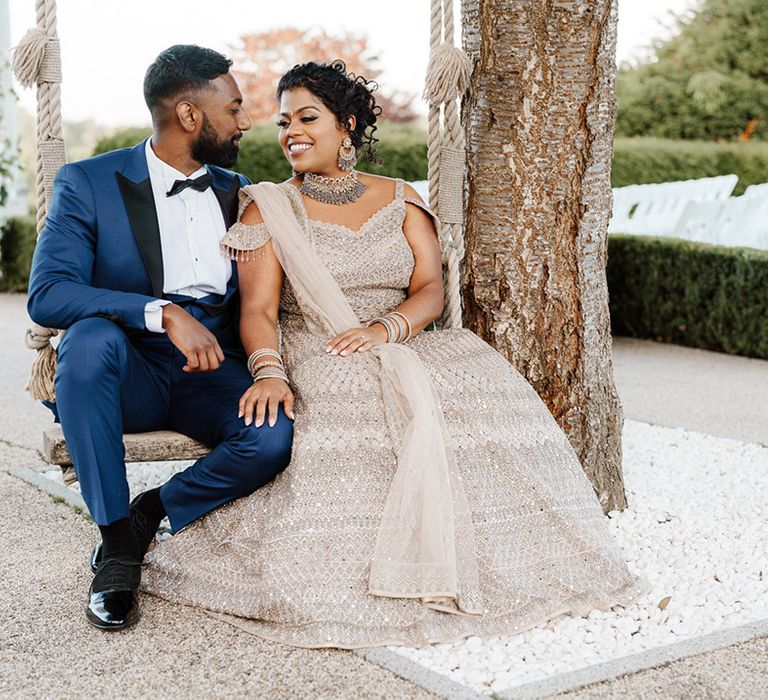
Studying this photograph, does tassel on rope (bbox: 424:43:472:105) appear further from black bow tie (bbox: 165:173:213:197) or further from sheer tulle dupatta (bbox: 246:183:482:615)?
sheer tulle dupatta (bbox: 246:183:482:615)

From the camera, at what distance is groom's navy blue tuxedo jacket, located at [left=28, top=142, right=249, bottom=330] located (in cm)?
355

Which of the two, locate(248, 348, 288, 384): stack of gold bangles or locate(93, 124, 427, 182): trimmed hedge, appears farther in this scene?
locate(93, 124, 427, 182): trimmed hedge

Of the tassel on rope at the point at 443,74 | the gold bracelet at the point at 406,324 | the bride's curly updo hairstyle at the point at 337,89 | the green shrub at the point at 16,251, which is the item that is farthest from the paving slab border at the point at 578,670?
the green shrub at the point at 16,251

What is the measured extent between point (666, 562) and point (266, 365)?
1.53m

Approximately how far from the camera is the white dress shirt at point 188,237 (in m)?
3.79

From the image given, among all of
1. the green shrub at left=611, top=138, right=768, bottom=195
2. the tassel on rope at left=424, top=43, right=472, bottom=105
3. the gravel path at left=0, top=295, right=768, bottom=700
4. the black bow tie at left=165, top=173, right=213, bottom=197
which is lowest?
the green shrub at left=611, top=138, right=768, bottom=195

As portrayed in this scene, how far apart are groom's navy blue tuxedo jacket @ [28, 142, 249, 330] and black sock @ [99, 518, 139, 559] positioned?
0.61 m

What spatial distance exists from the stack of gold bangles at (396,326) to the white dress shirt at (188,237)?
569mm

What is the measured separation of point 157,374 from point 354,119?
3.65 feet

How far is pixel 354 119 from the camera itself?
3930mm

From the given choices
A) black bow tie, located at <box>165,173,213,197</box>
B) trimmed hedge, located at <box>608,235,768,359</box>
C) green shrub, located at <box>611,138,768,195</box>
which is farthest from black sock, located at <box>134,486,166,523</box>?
green shrub, located at <box>611,138,768,195</box>

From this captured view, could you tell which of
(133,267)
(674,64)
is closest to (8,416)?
(133,267)

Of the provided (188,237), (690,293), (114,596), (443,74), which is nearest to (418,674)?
(114,596)

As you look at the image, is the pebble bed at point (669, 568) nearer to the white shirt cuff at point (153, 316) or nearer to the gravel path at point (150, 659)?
the gravel path at point (150, 659)
